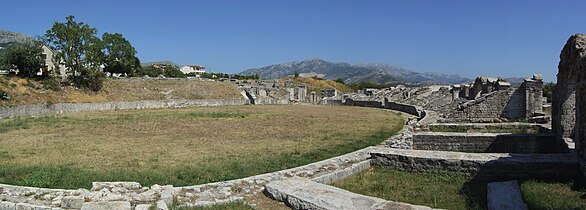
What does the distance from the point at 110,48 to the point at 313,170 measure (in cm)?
6032

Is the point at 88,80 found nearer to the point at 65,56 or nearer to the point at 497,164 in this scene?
the point at 65,56

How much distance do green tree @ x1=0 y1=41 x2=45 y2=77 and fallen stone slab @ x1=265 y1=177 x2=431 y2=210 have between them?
4456 cm

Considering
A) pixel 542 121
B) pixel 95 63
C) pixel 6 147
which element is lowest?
pixel 6 147

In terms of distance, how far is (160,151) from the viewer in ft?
47.4

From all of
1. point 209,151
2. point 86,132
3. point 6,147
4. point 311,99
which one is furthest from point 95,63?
point 209,151

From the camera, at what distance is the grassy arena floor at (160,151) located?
405 inches

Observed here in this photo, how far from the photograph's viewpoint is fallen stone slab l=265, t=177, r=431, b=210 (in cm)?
639

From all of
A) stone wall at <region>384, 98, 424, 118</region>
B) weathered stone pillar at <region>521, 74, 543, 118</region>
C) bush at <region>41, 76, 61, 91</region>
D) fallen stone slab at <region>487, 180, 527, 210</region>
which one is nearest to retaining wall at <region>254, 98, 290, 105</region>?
stone wall at <region>384, 98, 424, 118</region>

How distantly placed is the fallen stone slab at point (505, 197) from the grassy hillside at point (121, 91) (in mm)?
38949

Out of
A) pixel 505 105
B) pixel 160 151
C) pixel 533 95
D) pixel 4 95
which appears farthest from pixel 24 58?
pixel 533 95

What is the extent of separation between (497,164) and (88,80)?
49341 millimetres

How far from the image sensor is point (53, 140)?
17562 millimetres

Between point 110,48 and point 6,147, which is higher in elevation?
point 110,48

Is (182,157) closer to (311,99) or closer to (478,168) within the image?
(478,168)
